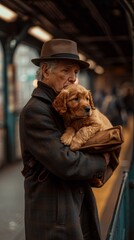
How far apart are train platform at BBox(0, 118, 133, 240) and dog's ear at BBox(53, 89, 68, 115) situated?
171cm

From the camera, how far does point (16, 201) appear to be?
4.94m

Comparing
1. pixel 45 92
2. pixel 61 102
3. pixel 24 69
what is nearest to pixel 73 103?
pixel 61 102

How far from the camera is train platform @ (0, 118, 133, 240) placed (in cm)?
387

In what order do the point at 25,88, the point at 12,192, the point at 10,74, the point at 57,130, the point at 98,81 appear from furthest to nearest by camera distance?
1. the point at 98,81
2. the point at 25,88
3. the point at 10,74
4. the point at 12,192
5. the point at 57,130

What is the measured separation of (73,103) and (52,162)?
0.28m

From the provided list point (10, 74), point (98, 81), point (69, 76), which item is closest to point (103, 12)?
point (10, 74)

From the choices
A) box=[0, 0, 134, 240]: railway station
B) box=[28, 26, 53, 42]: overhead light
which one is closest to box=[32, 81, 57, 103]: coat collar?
box=[0, 0, 134, 240]: railway station

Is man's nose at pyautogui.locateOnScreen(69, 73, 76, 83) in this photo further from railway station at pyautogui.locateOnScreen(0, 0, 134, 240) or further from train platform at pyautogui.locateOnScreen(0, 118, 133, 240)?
train platform at pyautogui.locateOnScreen(0, 118, 133, 240)

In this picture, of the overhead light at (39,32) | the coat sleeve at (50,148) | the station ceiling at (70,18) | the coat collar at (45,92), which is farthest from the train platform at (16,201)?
the overhead light at (39,32)

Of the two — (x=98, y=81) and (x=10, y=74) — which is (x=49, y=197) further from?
(x=98, y=81)

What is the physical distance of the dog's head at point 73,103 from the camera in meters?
1.71

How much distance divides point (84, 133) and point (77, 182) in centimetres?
25

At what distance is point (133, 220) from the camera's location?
3578 millimetres

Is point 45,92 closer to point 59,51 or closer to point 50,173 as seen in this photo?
point 59,51
